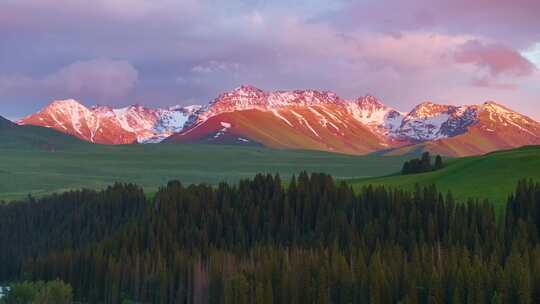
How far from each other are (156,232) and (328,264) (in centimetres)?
Result: 5474

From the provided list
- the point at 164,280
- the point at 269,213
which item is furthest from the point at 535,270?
the point at 269,213

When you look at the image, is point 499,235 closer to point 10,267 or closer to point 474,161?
point 474,161

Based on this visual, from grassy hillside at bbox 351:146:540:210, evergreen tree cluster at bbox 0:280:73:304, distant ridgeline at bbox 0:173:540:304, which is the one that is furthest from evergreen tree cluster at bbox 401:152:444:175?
evergreen tree cluster at bbox 0:280:73:304

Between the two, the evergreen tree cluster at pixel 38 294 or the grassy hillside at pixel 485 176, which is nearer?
the evergreen tree cluster at pixel 38 294

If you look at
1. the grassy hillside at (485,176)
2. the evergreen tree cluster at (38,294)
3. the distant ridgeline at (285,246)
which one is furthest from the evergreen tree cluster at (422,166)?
the evergreen tree cluster at (38,294)

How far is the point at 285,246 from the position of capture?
451ft

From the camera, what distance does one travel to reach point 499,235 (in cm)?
11406

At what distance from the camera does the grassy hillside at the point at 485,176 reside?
147875mm

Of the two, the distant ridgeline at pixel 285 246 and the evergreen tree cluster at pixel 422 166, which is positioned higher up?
the evergreen tree cluster at pixel 422 166

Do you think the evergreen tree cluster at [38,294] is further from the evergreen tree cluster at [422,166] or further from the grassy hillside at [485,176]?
the evergreen tree cluster at [422,166]

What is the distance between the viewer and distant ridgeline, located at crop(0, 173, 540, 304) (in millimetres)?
95312

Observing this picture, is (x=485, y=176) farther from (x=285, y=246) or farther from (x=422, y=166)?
(x=285, y=246)

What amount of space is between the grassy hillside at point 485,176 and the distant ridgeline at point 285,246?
528 inches

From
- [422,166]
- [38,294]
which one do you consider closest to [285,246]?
[38,294]
